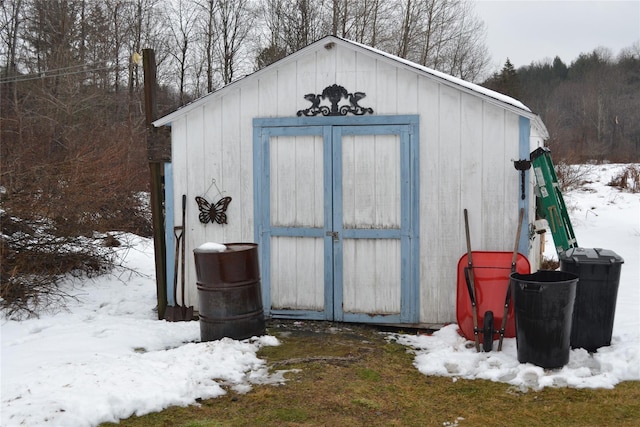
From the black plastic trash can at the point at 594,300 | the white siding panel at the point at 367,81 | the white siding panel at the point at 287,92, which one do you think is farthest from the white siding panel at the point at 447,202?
the white siding panel at the point at 287,92

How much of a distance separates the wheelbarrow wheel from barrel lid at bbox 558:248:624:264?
2.99 ft

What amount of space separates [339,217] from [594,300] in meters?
2.78

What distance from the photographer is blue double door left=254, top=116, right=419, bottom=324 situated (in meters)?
6.47

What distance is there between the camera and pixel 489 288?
19.0 feet

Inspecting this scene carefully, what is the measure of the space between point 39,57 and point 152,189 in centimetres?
2079

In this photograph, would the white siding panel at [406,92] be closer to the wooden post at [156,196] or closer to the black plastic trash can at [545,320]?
the black plastic trash can at [545,320]

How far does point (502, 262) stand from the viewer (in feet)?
19.0

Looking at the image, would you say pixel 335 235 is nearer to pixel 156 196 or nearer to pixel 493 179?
pixel 493 179

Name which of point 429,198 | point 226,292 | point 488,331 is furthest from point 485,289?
point 226,292

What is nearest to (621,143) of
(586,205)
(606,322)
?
(586,205)

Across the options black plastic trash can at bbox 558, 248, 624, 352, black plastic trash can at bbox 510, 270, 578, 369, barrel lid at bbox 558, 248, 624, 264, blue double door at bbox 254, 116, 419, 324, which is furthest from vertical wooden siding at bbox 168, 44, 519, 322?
black plastic trash can at bbox 510, 270, 578, 369

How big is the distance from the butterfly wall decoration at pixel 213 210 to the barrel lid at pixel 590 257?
381 centimetres

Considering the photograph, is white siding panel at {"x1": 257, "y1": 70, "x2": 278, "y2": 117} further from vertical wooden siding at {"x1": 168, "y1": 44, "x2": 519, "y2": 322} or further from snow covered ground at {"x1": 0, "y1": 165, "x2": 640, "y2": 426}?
snow covered ground at {"x1": 0, "y1": 165, "x2": 640, "y2": 426}

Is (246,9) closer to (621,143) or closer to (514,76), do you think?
(514,76)
